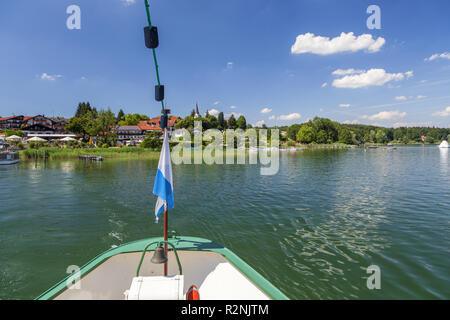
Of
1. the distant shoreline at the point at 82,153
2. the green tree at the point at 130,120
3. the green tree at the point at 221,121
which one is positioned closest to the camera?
the distant shoreline at the point at 82,153

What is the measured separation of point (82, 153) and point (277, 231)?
59.4 metres

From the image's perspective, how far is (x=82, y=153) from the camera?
5606cm

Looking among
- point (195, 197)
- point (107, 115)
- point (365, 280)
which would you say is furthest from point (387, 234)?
point (107, 115)

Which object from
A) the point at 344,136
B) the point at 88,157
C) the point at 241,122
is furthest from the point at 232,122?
the point at 88,157

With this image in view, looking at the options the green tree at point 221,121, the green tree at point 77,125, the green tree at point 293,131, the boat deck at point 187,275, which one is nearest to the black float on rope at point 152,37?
the boat deck at point 187,275

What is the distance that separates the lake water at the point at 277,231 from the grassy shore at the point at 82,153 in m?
38.4

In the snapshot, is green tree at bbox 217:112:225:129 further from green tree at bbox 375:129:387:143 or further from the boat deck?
the boat deck

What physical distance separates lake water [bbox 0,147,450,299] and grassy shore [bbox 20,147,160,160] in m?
38.4

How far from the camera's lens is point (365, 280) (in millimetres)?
6867

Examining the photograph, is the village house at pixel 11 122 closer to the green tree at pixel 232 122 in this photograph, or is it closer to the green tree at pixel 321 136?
the green tree at pixel 232 122

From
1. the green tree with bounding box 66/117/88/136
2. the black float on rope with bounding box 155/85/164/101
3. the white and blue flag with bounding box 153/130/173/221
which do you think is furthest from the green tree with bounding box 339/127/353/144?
the black float on rope with bounding box 155/85/164/101

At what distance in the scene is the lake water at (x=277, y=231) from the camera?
6977mm

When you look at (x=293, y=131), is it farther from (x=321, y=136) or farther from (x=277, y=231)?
(x=277, y=231)

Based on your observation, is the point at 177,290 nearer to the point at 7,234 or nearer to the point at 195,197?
the point at 7,234
